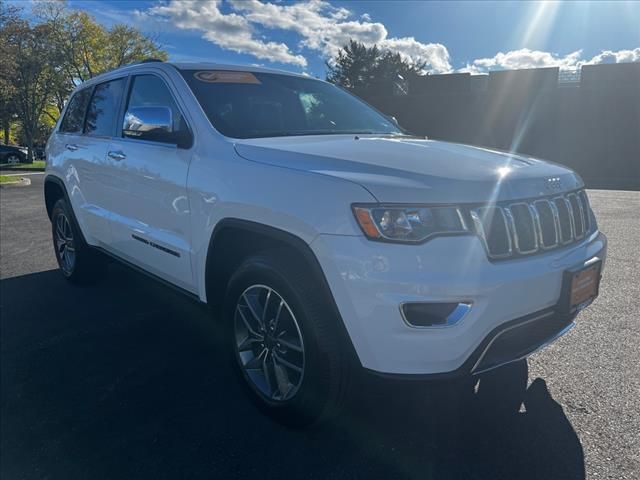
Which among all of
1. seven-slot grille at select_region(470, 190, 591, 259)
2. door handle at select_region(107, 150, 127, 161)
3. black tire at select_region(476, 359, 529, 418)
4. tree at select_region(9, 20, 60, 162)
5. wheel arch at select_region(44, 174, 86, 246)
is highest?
tree at select_region(9, 20, 60, 162)

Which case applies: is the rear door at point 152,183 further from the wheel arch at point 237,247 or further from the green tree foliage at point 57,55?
the green tree foliage at point 57,55

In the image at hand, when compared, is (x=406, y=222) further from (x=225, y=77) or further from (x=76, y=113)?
(x=76, y=113)

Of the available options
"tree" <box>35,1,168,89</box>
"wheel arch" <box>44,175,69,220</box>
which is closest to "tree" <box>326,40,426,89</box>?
"tree" <box>35,1,168,89</box>

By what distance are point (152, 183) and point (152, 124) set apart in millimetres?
397

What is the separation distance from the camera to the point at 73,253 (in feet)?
15.8

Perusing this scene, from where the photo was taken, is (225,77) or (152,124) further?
(225,77)

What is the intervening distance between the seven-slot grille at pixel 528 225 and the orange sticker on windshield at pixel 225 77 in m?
2.03

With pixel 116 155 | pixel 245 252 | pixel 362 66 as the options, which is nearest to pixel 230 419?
pixel 245 252

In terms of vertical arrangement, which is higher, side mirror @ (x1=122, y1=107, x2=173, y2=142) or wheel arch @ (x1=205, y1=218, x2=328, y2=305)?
side mirror @ (x1=122, y1=107, x2=173, y2=142)

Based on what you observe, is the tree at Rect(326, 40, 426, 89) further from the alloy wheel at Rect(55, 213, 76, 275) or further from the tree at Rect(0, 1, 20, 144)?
the alloy wheel at Rect(55, 213, 76, 275)

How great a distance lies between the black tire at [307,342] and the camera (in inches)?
85.4

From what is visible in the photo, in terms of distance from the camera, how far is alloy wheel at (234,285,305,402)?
2420 millimetres

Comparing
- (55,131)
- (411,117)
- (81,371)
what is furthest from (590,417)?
(411,117)

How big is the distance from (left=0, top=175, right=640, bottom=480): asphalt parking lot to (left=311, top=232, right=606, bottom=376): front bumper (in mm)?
359
